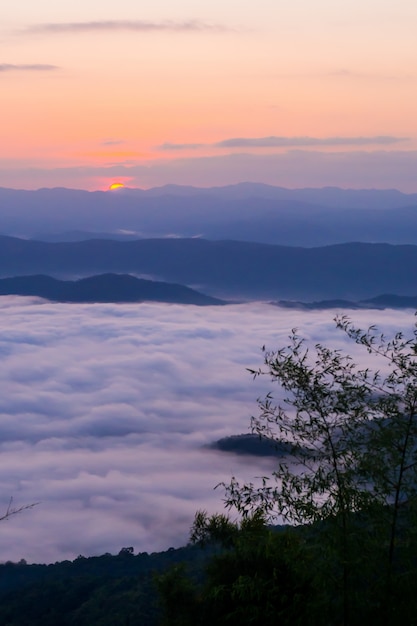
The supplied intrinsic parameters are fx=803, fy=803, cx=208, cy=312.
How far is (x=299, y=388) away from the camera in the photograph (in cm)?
1334

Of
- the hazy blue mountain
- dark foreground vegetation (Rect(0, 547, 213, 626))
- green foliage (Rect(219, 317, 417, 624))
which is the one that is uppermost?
the hazy blue mountain

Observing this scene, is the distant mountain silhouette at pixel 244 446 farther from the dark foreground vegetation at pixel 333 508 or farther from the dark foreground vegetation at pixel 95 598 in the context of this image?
the dark foreground vegetation at pixel 333 508

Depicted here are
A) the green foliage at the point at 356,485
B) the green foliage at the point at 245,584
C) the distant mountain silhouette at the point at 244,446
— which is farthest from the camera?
the distant mountain silhouette at the point at 244,446

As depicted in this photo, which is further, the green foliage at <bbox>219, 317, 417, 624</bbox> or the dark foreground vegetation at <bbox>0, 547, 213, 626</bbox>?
the dark foreground vegetation at <bbox>0, 547, 213, 626</bbox>

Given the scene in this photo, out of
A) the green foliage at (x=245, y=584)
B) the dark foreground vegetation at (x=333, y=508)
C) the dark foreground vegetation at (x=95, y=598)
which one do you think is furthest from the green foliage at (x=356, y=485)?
the dark foreground vegetation at (x=95, y=598)

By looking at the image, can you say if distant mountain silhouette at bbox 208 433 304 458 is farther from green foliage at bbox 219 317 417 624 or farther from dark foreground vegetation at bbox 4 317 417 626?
green foliage at bbox 219 317 417 624

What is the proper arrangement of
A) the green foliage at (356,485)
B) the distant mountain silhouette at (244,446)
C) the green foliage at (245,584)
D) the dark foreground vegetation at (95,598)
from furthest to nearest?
the distant mountain silhouette at (244,446), the dark foreground vegetation at (95,598), the green foliage at (245,584), the green foliage at (356,485)

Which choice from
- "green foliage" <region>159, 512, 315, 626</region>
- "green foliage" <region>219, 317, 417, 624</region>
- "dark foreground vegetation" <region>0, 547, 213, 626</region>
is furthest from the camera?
"dark foreground vegetation" <region>0, 547, 213, 626</region>

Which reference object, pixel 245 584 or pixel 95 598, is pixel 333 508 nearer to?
pixel 245 584

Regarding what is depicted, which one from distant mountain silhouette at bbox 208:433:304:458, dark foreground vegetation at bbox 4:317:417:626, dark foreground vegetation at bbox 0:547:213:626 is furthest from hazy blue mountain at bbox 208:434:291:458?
dark foreground vegetation at bbox 4:317:417:626

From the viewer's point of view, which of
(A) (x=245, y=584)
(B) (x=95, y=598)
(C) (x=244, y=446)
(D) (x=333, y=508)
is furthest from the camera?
(C) (x=244, y=446)

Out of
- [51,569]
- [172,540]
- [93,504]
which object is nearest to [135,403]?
[93,504]

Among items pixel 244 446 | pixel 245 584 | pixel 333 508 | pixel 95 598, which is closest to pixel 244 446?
pixel 244 446

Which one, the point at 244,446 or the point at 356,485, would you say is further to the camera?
the point at 244,446
